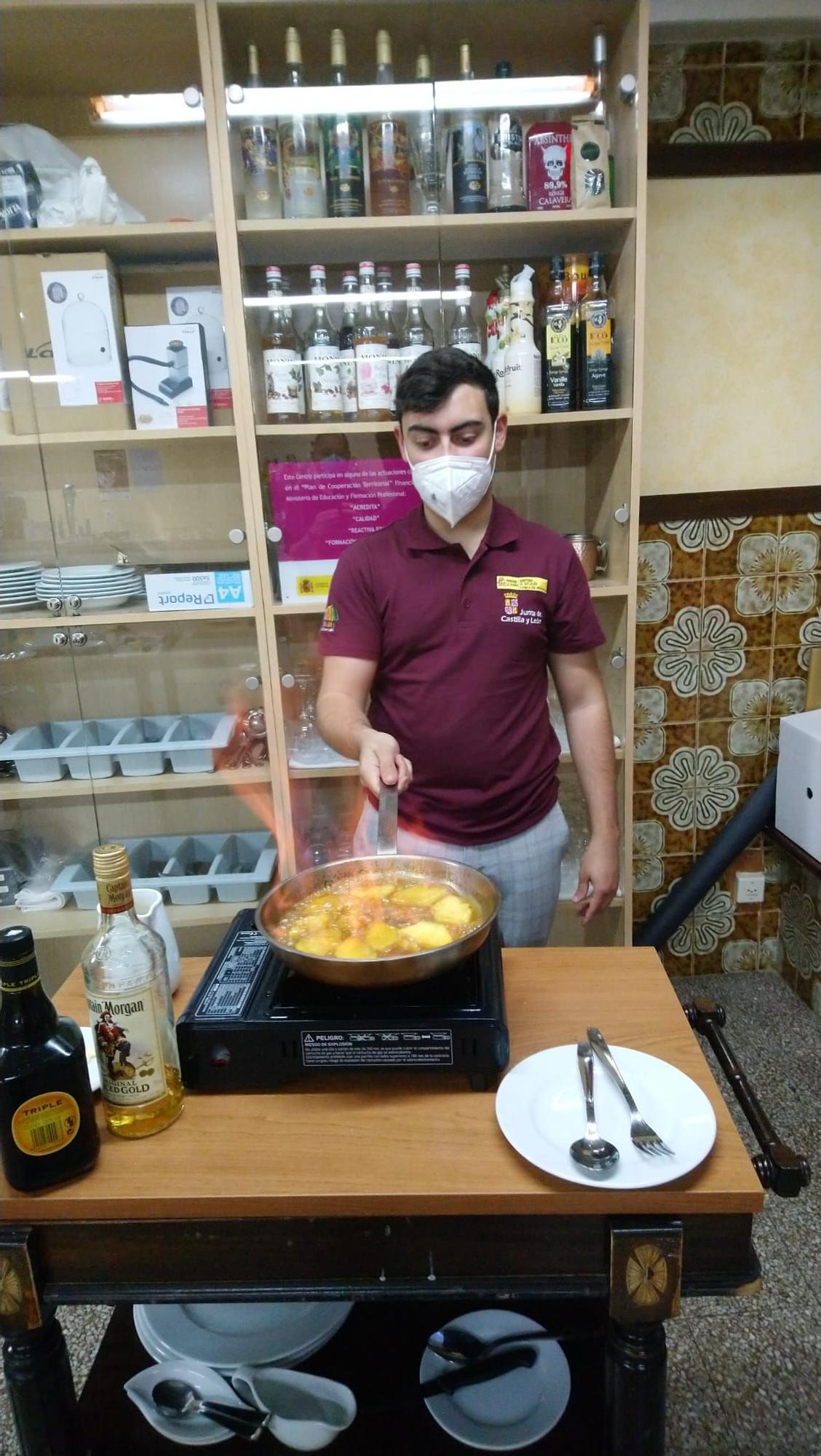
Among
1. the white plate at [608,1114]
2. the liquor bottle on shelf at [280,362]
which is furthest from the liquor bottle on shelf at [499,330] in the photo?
the white plate at [608,1114]

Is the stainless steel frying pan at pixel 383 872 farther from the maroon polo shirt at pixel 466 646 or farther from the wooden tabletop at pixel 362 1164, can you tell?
the maroon polo shirt at pixel 466 646

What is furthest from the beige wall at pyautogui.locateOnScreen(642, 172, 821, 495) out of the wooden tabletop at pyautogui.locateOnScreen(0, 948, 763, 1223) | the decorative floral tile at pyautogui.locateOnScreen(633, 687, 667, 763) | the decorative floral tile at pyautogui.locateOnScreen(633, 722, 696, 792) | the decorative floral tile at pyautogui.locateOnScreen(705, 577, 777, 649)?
the wooden tabletop at pyautogui.locateOnScreen(0, 948, 763, 1223)

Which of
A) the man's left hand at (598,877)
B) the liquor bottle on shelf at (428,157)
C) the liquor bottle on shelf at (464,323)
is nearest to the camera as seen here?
the man's left hand at (598,877)

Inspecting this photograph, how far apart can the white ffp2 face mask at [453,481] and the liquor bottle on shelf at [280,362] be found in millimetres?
613

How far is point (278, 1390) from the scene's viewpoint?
3.57ft

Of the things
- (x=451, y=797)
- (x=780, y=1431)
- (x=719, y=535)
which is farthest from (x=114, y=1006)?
(x=719, y=535)

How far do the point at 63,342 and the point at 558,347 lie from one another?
4.08 ft

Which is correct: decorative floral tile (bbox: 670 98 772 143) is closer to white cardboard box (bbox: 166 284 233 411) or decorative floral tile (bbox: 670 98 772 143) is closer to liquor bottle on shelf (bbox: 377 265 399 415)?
liquor bottle on shelf (bbox: 377 265 399 415)

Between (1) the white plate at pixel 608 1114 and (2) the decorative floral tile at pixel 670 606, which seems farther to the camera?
(2) the decorative floral tile at pixel 670 606

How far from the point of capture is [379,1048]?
3.20 ft

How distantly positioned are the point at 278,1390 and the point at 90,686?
1921mm

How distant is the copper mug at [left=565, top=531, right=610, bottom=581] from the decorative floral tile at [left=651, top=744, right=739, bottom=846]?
0.68m

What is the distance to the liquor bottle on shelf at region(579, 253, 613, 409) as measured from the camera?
220 cm

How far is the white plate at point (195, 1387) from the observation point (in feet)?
3.49
